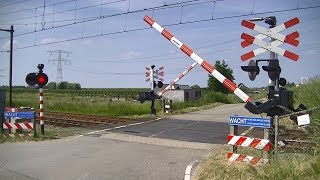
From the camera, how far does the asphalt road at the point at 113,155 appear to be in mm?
9172

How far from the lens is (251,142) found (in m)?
8.08

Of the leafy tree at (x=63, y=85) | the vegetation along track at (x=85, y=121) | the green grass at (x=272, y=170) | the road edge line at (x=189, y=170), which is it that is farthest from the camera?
the leafy tree at (x=63, y=85)

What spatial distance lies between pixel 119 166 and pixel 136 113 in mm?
18567

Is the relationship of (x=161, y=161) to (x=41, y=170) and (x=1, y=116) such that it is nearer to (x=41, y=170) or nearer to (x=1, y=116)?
(x=41, y=170)

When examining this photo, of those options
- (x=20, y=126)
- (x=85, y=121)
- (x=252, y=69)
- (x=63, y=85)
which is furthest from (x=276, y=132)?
(x=63, y=85)

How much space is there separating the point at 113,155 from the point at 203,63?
360 centimetres

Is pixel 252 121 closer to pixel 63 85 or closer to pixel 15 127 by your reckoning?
pixel 15 127

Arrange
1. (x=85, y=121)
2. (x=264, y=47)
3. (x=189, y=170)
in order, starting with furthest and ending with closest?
1. (x=85, y=121)
2. (x=189, y=170)
3. (x=264, y=47)

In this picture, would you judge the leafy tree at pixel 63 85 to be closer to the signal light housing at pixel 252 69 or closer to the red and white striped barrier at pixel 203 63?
the red and white striped barrier at pixel 203 63

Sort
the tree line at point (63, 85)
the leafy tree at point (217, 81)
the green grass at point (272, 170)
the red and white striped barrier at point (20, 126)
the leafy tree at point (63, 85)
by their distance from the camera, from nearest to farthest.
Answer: the green grass at point (272, 170) → the red and white striped barrier at point (20, 126) → the leafy tree at point (217, 81) → the tree line at point (63, 85) → the leafy tree at point (63, 85)

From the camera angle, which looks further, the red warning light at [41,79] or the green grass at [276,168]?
the red warning light at [41,79]

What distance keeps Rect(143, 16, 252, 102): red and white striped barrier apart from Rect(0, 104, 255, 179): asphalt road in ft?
6.35

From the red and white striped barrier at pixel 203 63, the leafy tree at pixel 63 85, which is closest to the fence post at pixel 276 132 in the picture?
the red and white striped barrier at pixel 203 63

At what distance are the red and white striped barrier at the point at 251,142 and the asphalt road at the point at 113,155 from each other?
1389 millimetres
